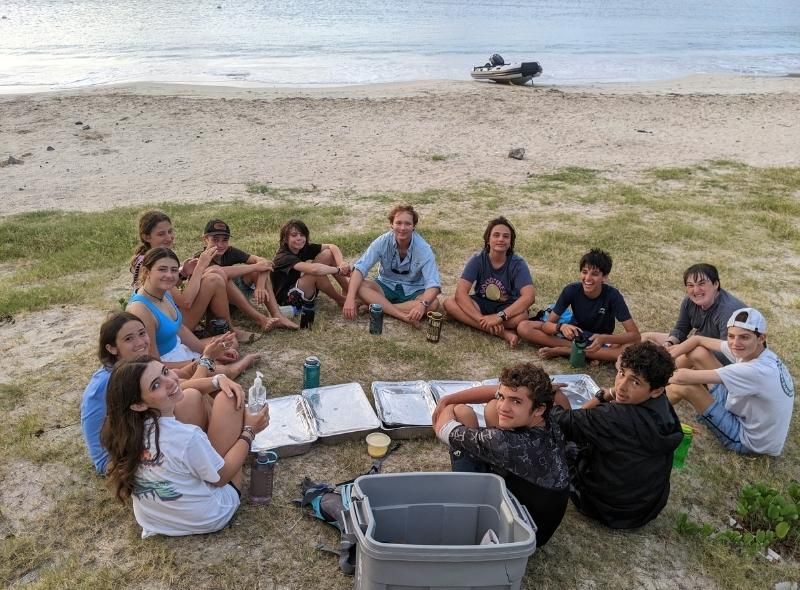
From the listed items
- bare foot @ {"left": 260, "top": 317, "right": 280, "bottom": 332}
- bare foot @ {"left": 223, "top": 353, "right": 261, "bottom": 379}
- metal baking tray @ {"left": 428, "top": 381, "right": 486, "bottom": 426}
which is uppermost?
bare foot @ {"left": 260, "top": 317, "right": 280, "bottom": 332}

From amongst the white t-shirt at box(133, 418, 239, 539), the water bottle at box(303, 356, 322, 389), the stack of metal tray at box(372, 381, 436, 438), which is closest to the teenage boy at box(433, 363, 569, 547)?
the stack of metal tray at box(372, 381, 436, 438)

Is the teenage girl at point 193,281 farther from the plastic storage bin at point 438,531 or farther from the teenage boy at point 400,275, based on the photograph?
the plastic storage bin at point 438,531

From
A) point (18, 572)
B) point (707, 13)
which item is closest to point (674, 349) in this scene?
point (18, 572)

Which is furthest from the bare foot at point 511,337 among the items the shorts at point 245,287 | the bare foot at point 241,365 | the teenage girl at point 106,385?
the teenage girl at point 106,385

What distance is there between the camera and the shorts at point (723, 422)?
4.74 m

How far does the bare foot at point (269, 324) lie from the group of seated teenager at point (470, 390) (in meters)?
0.02

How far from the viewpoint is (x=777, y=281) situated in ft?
25.8

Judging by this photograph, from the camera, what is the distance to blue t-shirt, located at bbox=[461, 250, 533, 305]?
6.45 metres

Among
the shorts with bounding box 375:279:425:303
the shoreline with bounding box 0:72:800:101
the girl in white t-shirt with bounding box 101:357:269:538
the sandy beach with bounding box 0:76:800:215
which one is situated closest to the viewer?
the girl in white t-shirt with bounding box 101:357:269:538

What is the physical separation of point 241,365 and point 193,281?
87 centimetres

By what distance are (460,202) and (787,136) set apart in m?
10.2

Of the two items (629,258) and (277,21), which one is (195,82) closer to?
(629,258)

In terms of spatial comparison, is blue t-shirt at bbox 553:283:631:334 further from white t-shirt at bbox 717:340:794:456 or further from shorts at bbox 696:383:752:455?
white t-shirt at bbox 717:340:794:456

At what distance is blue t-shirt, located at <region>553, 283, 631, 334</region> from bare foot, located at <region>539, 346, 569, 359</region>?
272mm
